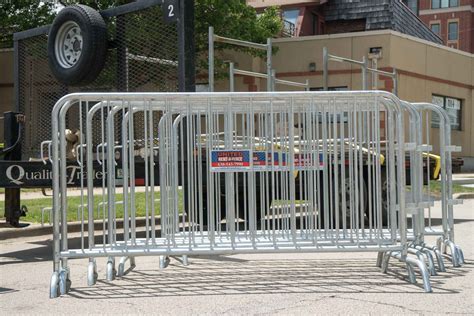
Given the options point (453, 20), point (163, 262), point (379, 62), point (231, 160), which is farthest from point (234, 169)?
point (453, 20)

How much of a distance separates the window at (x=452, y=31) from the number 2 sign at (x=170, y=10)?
179ft

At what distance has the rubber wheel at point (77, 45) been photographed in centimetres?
984

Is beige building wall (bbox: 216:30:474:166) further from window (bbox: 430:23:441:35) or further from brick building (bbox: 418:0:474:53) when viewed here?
window (bbox: 430:23:441:35)

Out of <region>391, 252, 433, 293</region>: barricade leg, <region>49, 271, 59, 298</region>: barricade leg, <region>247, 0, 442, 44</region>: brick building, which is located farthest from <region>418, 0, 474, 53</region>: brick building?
<region>49, 271, 59, 298</region>: barricade leg

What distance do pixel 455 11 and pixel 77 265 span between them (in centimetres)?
5657

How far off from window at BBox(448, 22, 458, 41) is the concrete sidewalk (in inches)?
2153

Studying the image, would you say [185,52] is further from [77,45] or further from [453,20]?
[453,20]

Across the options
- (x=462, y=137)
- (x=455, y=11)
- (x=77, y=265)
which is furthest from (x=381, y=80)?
(x=455, y=11)

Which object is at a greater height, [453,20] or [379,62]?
[453,20]

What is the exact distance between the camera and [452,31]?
196 ft

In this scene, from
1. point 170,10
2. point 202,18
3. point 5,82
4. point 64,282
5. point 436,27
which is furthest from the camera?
point 436,27

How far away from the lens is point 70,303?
604 cm

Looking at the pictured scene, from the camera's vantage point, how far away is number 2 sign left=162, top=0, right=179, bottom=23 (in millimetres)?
8844

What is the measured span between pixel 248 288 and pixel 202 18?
19019mm
